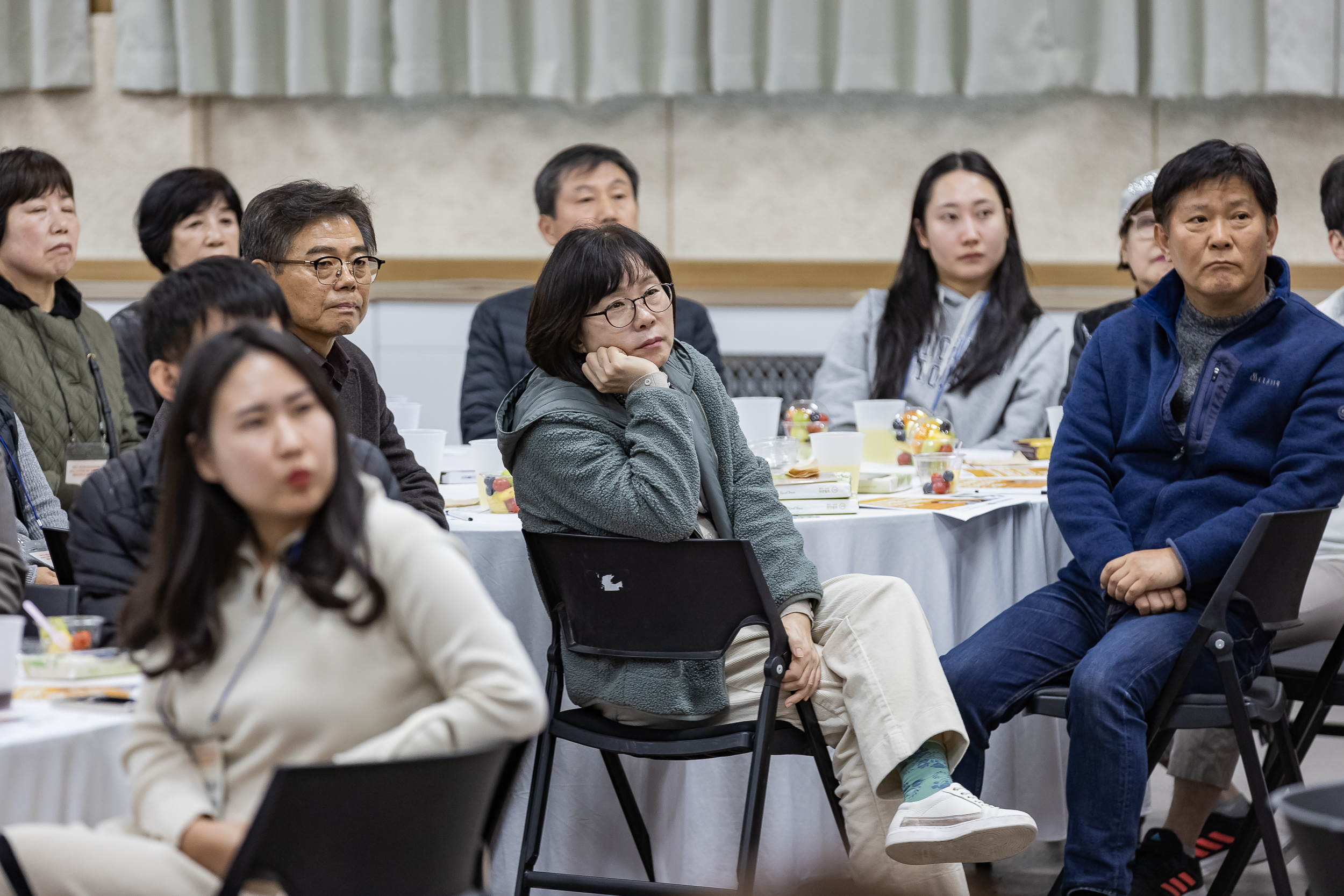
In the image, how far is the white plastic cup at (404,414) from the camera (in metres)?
3.28

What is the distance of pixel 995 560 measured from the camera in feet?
9.30

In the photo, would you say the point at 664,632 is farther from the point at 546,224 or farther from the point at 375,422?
the point at 546,224

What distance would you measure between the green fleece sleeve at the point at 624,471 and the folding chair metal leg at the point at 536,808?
0.38m

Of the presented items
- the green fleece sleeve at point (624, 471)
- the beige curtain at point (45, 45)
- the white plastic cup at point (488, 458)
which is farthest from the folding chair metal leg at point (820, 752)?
the beige curtain at point (45, 45)

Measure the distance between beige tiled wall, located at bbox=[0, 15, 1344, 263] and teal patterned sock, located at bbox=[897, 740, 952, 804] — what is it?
3.54 meters

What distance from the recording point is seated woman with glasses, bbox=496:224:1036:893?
2.17 m

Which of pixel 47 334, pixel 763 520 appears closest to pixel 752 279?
pixel 47 334

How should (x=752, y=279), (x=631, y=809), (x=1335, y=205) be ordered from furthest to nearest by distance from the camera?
(x=752, y=279), (x=1335, y=205), (x=631, y=809)

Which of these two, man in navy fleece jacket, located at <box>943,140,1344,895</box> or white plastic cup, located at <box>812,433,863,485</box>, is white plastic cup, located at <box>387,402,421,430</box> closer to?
white plastic cup, located at <box>812,433,863,485</box>

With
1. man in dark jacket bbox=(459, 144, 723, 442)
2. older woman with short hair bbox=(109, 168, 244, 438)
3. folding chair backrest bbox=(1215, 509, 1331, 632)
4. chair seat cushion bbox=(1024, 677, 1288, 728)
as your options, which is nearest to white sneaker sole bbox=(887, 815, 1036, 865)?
chair seat cushion bbox=(1024, 677, 1288, 728)

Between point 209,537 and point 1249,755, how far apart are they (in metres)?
1.70

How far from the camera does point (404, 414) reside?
10.9 feet

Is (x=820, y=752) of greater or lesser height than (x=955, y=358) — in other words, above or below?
below

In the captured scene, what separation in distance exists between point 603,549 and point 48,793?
931mm
